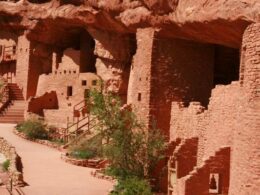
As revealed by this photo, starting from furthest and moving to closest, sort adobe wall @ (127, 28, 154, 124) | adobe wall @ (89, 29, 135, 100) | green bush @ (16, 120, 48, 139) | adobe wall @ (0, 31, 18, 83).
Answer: adobe wall @ (0, 31, 18, 83) → green bush @ (16, 120, 48, 139) → adobe wall @ (89, 29, 135, 100) → adobe wall @ (127, 28, 154, 124)

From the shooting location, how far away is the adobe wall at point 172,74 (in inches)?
679

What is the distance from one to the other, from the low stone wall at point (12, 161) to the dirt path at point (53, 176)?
37 cm

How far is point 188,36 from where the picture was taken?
54.6ft

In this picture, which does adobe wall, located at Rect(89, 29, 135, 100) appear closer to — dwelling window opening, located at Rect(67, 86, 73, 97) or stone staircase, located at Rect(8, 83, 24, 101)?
dwelling window opening, located at Rect(67, 86, 73, 97)

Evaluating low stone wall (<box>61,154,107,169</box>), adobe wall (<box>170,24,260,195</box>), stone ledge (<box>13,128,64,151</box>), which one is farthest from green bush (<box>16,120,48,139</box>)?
adobe wall (<box>170,24,260,195</box>)

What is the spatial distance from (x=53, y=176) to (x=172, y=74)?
524cm

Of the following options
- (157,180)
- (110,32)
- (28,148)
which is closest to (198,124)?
(157,180)

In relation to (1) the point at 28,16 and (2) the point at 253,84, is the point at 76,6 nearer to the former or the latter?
(1) the point at 28,16

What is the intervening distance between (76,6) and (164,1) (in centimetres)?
731

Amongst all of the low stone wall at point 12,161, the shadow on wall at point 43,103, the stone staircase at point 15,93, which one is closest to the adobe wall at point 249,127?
the low stone wall at point 12,161

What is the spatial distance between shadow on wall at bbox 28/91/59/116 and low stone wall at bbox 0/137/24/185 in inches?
211

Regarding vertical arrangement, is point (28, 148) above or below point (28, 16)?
below

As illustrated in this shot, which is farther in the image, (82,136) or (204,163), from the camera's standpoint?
(82,136)

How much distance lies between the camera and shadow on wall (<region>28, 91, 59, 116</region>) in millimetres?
28219
